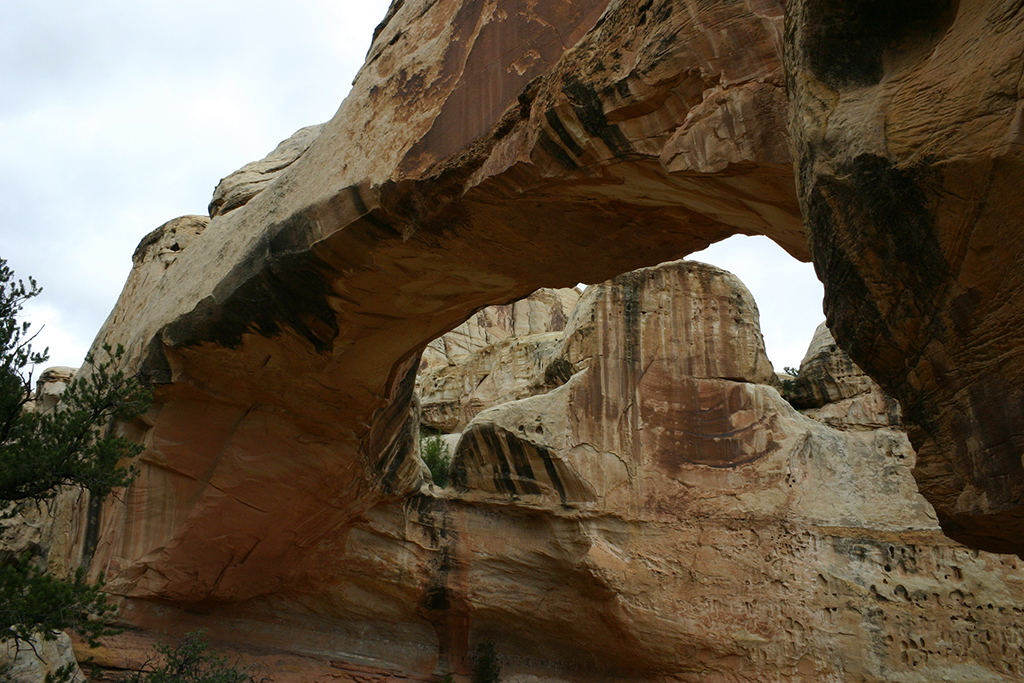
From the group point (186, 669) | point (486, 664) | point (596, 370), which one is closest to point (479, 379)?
point (596, 370)

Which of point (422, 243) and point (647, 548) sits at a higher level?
point (422, 243)

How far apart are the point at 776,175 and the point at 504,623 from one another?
8.02 metres

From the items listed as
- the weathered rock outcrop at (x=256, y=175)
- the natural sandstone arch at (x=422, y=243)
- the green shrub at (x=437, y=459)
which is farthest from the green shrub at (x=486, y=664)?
the weathered rock outcrop at (x=256, y=175)

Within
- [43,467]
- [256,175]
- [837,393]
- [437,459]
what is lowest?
[43,467]

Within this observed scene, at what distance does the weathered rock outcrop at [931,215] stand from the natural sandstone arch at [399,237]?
2.17 ft

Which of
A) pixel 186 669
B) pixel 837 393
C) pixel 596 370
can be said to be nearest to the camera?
pixel 186 669

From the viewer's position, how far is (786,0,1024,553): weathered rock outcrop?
2.48m

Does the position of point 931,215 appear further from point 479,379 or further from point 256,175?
point 479,379

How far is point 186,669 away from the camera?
8.06 m

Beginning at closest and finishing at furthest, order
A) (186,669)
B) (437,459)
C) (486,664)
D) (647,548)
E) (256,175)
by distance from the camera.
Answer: (186,669)
(256,175)
(647,548)
(486,664)
(437,459)

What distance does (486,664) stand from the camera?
1001 cm

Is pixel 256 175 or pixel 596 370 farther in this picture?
pixel 596 370

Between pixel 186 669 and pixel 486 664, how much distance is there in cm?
364

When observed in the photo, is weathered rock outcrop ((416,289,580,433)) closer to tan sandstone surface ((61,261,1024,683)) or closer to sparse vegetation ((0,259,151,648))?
tan sandstone surface ((61,261,1024,683))
